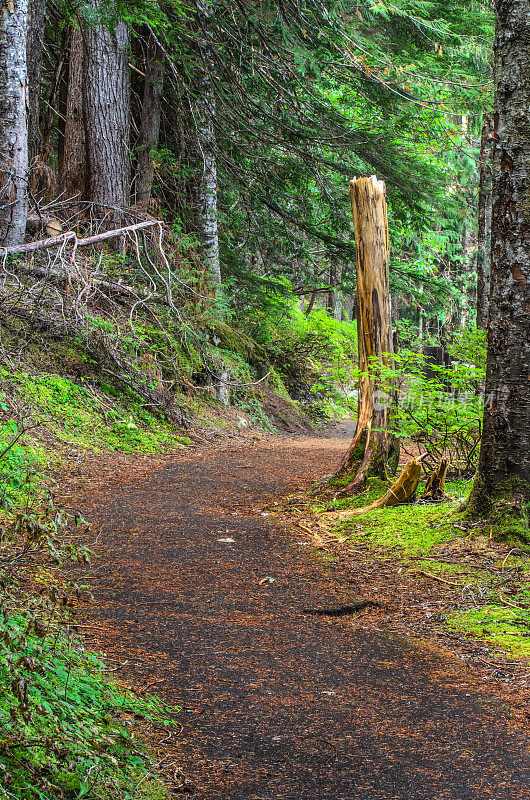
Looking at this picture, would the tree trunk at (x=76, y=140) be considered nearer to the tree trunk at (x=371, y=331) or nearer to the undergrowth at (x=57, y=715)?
the tree trunk at (x=371, y=331)

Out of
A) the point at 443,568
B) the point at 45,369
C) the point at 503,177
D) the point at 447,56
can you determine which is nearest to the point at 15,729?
the point at 443,568

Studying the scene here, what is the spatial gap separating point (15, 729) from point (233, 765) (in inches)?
35.7

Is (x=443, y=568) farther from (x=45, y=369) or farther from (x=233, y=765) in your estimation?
(x=45, y=369)

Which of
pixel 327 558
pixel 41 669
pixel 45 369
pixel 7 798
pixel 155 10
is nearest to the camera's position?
pixel 7 798

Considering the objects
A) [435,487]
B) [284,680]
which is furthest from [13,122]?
[284,680]

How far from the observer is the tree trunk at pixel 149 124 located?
39.9ft

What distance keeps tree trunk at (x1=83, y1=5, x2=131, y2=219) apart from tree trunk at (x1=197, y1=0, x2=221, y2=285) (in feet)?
4.83

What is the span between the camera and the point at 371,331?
263 inches

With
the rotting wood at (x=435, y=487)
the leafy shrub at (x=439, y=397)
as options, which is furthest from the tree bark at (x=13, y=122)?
the rotting wood at (x=435, y=487)

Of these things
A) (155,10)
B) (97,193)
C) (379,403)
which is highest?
(155,10)

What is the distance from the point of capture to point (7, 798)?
1622mm

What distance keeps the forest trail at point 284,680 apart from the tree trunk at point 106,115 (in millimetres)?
7782

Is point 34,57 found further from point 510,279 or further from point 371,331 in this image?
point 510,279

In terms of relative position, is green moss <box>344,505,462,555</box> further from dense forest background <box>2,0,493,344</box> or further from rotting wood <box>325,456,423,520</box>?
dense forest background <box>2,0,493,344</box>
